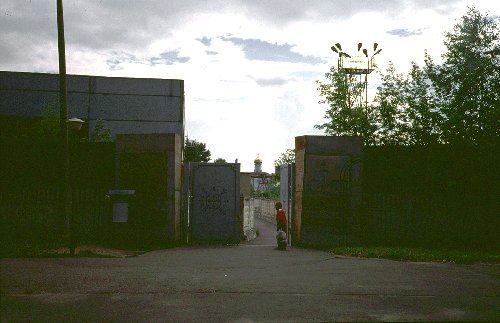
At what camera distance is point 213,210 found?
18641mm

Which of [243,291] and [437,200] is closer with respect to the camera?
[243,291]

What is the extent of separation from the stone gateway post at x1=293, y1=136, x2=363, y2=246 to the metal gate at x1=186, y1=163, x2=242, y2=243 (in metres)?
2.47

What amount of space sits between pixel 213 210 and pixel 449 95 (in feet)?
37.7

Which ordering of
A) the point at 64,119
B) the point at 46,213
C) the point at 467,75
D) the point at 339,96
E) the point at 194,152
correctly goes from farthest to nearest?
the point at 194,152 < the point at 339,96 < the point at 467,75 < the point at 46,213 < the point at 64,119

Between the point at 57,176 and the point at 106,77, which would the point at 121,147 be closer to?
the point at 57,176

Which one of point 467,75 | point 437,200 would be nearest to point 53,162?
point 437,200

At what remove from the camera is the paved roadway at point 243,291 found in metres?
6.64

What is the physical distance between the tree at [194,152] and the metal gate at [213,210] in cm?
3628

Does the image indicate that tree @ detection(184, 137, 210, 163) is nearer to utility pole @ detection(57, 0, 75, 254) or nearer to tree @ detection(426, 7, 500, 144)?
tree @ detection(426, 7, 500, 144)

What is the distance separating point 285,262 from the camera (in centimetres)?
1248

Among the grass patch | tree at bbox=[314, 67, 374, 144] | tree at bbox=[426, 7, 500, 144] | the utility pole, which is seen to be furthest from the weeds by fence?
tree at bbox=[314, 67, 374, 144]

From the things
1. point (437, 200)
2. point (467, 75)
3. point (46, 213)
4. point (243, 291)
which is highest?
point (467, 75)

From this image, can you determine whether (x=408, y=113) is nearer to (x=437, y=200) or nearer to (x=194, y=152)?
(x=437, y=200)

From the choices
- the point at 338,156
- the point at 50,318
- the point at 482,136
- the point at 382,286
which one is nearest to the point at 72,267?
the point at 50,318
